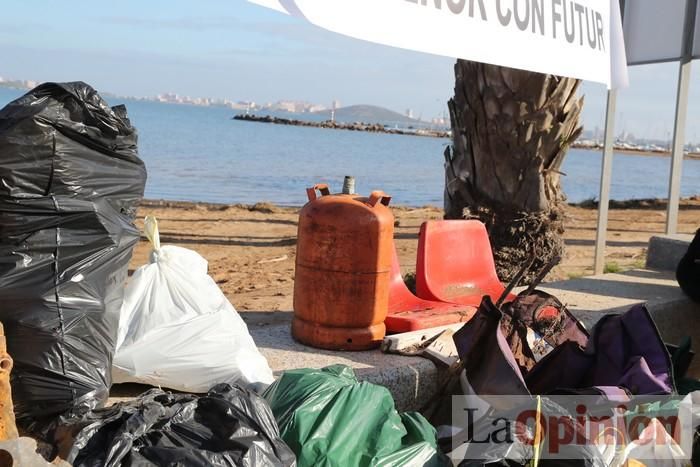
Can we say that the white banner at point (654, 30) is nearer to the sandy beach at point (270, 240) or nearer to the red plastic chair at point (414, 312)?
the sandy beach at point (270, 240)

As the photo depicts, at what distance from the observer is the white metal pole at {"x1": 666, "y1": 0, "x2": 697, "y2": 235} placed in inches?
270

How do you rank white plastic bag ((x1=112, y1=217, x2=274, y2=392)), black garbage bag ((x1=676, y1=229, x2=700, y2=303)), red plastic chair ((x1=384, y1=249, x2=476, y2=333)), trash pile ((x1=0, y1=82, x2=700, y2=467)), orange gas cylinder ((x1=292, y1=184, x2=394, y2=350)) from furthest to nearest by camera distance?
black garbage bag ((x1=676, y1=229, x2=700, y2=303)) < red plastic chair ((x1=384, y1=249, x2=476, y2=333)) < orange gas cylinder ((x1=292, y1=184, x2=394, y2=350)) < white plastic bag ((x1=112, y1=217, x2=274, y2=392)) < trash pile ((x1=0, y1=82, x2=700, y2=467))

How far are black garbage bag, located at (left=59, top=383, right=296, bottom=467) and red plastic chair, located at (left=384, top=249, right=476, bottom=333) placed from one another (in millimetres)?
1686

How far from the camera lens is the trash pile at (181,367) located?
2.58m

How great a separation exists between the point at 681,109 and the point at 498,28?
4.10 meters

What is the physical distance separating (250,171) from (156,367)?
26920 millimetres

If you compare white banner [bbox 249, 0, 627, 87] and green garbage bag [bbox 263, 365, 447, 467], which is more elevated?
white banner [bbox 249, 0, 627, 87]

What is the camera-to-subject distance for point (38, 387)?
2773mm

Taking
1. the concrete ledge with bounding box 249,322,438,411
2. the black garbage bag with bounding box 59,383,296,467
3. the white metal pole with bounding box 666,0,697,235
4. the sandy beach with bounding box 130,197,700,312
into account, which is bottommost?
the sandy beach with bounding box 130,197,700,312

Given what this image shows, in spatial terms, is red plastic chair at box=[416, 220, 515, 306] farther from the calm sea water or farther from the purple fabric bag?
the calm sea water

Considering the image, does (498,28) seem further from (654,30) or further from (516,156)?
(654,30)

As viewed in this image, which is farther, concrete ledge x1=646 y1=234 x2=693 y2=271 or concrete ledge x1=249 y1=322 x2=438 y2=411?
concrete ledge x1=646 y1=234 x2=693 y2=271

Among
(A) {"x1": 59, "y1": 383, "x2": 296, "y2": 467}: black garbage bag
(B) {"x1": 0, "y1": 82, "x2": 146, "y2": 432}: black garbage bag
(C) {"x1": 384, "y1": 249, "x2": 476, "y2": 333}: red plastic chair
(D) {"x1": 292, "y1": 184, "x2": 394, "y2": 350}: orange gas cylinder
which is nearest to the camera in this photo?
(A) {"x1": 59, "y1": 383, "x2": 296, "y2": 467}: black garbage bag

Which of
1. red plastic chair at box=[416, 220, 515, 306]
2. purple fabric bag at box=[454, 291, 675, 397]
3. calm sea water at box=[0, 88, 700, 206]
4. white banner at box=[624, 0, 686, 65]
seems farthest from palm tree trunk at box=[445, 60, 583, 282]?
calm sea water at box=[0, 88, 700, 206]
